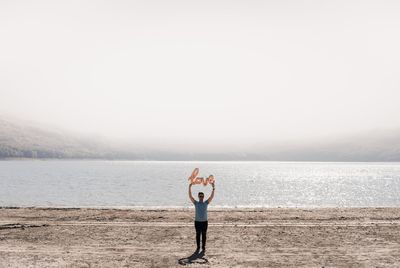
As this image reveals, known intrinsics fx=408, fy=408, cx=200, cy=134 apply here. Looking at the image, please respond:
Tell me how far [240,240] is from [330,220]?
1063 cm

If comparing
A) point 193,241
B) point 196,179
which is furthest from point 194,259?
point 193,241

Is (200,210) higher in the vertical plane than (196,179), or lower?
lower

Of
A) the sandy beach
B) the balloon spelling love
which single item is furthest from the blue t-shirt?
the sandy beach

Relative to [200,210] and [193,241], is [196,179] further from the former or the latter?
[193,241]

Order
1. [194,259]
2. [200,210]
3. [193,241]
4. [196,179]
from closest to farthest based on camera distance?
1. [196,179]
2. [194,259]
3. [200,210]
4. [193,241]

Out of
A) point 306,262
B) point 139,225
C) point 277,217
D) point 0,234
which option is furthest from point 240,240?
point 0,234

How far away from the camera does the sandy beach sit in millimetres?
17781

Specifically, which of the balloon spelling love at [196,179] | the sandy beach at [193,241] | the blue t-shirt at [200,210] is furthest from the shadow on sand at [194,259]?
the balloon spelling love at [196,179]

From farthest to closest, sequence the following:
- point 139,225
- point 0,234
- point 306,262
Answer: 1. point 139,225
2. point 0,234
3. point 306,262

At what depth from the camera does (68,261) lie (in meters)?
17.7

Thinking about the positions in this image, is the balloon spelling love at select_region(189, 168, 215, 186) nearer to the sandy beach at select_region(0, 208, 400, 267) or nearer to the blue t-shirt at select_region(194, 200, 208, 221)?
the blue t-shirt at select_region(194, 200, 208, 221)

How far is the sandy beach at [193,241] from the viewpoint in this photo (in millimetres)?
17781

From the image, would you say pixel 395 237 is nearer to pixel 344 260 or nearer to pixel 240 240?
pixel 344 260

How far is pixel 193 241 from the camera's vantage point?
22.1 meters
